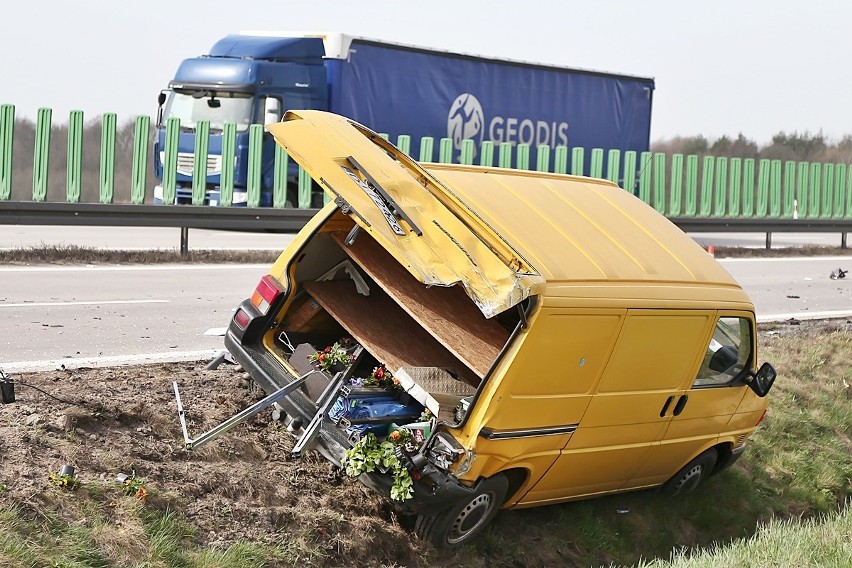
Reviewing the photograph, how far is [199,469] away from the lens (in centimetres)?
653

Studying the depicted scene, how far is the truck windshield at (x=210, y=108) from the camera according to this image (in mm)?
21531

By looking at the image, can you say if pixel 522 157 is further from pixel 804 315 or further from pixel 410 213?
pixel 410 213

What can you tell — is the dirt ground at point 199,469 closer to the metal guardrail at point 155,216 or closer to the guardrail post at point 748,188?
the metal guardrail at point 155,216

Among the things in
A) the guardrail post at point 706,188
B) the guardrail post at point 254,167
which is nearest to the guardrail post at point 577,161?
the guardrail post at point 706,188

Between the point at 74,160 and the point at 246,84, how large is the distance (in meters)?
5.54

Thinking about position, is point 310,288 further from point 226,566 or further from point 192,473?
point 226,566

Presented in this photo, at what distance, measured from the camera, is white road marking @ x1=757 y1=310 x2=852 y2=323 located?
1465 cm

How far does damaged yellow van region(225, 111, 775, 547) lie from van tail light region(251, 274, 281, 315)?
1 centimetres

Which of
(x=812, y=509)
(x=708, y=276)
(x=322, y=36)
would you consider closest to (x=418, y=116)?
(x=322, y=36)

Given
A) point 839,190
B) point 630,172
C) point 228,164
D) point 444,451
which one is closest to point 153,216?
point 228,164

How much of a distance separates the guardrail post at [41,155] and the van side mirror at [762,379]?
11.3 m

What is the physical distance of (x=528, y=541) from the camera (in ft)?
24.3

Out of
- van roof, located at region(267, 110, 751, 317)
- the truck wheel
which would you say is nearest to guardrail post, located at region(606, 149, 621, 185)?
van roof, located at region(267, 110, 751, 317)

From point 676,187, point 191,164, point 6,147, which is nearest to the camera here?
point 6,147
